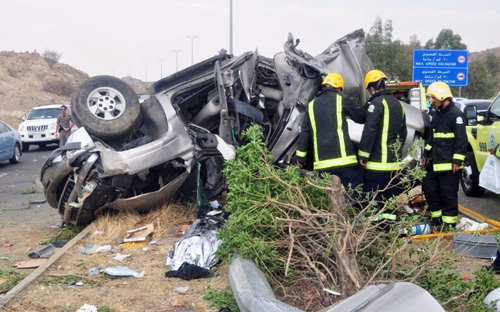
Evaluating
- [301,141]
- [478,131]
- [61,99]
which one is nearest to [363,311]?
[301,141]

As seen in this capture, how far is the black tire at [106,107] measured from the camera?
6891 millimetres

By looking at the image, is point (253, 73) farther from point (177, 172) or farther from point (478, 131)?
point (478, 131)

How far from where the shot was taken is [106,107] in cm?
702

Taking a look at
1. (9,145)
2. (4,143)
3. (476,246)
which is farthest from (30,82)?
(476,246)

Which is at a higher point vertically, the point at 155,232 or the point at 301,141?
the point at 301,141

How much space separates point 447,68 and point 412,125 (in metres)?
13.3

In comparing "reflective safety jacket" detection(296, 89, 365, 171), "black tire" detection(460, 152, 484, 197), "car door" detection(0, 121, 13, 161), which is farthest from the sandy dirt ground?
"car door" detection(0, 121, 13, 161)

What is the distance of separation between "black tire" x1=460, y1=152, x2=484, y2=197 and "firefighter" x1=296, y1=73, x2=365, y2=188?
3.60 metres

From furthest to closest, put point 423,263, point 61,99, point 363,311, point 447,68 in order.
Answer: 1. point 61,99
2. point 447,68
3. point 423,263
4. point 363,311

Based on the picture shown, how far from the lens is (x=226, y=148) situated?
6473mm

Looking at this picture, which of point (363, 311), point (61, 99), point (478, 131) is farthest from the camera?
point (61, 99)

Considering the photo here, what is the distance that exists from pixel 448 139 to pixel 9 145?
13307mm

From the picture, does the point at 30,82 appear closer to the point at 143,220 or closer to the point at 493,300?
the point at 143,220

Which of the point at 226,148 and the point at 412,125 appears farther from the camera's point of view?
the point at 412,125
